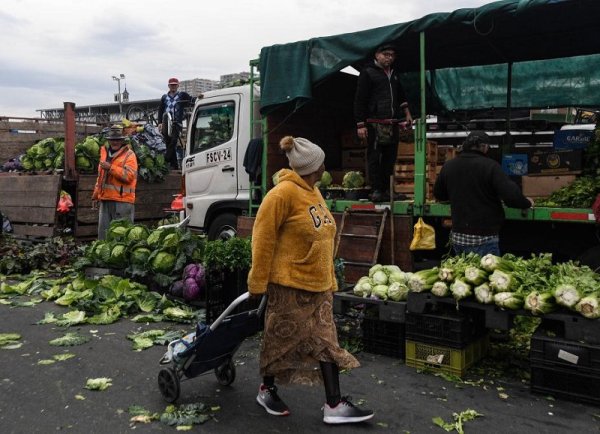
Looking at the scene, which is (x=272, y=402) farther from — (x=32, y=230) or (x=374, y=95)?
(x=32, y=230)

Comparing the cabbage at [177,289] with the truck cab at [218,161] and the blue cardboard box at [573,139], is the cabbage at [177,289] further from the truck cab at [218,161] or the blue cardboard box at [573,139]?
the blue cardboard box at [573,139]

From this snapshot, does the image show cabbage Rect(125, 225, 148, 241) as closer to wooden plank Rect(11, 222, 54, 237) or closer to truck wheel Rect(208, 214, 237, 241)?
truck wheel Rect(208, 214, 237, 241)

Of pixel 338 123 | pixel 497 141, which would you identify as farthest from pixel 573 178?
pixel 338 123

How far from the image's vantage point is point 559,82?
9508mm

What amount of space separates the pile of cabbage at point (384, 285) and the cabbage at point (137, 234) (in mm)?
4050

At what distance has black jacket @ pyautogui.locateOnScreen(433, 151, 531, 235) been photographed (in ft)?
17.8

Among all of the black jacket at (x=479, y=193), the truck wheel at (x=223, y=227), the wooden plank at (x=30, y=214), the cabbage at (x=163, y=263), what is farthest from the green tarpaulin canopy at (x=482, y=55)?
the wooden plank at (x=30, y=214)

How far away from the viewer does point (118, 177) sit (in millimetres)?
9547

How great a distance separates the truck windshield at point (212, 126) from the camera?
9.22 m

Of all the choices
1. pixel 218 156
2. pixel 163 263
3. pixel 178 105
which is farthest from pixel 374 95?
pixel 178 105

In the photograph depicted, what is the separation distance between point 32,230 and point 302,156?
387 inches

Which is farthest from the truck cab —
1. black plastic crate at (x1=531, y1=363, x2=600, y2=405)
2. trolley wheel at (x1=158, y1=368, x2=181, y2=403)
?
black plastic crate at (x1=531, y1=363, x2=600, y2=405)

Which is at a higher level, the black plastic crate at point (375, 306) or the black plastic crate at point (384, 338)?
the black plastic crate at point (375, 306)

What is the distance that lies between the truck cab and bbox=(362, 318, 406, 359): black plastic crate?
12.6 feet
